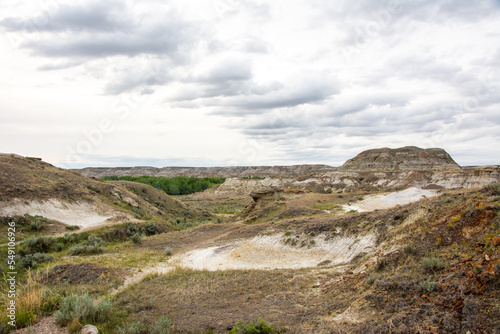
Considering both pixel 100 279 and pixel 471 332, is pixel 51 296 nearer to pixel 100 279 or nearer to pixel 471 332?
pixel 100 279

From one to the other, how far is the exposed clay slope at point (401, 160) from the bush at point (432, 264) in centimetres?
7736

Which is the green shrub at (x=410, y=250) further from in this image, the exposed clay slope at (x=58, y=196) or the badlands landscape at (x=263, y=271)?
the exposed clay slope at (x=58, y=196)

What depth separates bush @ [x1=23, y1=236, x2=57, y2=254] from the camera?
17234 millimetres

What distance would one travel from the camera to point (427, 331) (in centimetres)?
509

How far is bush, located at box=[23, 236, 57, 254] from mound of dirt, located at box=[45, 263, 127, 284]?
6128 mm

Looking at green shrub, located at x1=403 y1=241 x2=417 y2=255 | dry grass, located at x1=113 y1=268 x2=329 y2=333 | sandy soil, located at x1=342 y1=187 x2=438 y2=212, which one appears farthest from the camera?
sandy soil, located at x1=342 y1=187 x2=438 y2=212

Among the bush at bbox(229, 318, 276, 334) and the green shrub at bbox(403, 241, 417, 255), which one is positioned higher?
the green shrub at bbox(403, 241, 417, 255)

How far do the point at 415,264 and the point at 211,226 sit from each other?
756 inches

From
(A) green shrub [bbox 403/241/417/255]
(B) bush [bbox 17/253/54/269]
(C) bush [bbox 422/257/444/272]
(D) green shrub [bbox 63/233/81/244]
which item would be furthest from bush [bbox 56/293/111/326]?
(D) green shrub [bbox 63/233/81/244]

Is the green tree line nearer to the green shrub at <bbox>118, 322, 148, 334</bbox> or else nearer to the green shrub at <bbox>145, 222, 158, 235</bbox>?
the green shrub at <bbox>145, 222, 158, 235</bbox>

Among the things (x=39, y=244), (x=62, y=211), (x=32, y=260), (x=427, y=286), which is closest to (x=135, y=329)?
(x=427, y=286)

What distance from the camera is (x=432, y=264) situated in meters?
6.96

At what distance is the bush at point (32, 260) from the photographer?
14906mm

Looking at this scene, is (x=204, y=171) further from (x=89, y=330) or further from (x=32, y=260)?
(x=89, y=330)
